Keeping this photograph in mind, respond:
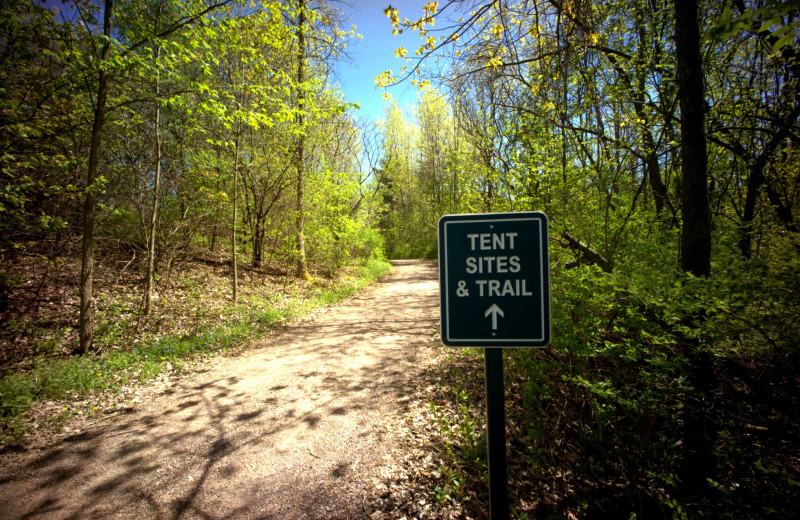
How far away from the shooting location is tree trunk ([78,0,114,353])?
17.4 ft

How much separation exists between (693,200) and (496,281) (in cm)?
241

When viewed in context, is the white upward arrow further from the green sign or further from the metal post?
the metal post

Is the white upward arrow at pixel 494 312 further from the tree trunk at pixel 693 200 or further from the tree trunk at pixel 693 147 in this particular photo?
the tree trunk at pixel 693 147

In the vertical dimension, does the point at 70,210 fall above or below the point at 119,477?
above

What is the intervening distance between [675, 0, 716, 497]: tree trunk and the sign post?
6.35 feet

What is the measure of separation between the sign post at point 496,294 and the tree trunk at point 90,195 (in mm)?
6895

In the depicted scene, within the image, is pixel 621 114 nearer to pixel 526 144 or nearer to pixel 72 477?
pixel 526 144

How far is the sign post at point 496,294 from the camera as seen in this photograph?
142 centimetres

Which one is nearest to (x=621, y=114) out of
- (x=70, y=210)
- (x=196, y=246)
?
(x=70, y=210)

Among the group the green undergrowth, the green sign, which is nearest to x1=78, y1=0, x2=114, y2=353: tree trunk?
the green undergrowth

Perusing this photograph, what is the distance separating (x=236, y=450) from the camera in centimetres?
340

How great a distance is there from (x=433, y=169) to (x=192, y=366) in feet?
81.9

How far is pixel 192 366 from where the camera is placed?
5.60 m

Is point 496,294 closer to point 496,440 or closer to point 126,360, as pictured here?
point 496,440
